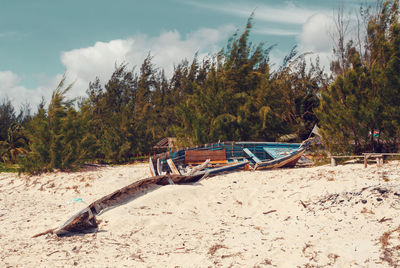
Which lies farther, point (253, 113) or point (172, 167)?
point (253, 113)

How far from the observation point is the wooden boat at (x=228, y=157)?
1351 cm

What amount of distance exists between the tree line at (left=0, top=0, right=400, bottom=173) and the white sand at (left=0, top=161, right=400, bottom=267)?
5440 mm

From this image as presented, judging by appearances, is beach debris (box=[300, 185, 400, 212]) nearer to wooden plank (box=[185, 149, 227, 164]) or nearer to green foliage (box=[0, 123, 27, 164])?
wooden plank (box=[185, 149, 227, 164])

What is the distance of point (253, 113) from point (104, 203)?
1365 cm

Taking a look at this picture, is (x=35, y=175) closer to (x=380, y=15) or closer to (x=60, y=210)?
(x=60, y=210)

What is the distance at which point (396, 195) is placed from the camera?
643 centimetres

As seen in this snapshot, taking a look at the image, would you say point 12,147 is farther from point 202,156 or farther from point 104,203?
point 104,203

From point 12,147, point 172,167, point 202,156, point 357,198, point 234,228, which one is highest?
point 12,147

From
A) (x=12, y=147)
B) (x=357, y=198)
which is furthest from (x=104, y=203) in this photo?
(x=12, y=147)

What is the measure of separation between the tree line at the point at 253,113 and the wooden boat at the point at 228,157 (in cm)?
202

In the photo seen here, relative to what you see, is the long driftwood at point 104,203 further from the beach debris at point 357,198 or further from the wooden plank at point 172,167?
the beach debris at point 357,198

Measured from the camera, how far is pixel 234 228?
22.6ft

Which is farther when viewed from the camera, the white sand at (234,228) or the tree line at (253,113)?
the tree line at (253,113)

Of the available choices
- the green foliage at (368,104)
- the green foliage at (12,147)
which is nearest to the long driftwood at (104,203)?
the green foliage at (368,104)
